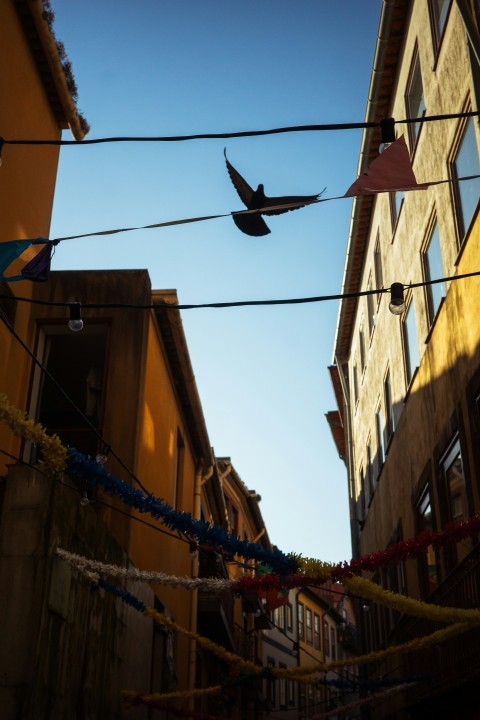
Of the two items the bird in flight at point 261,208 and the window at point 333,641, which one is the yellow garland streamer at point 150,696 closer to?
the bird in flight at point 261,208

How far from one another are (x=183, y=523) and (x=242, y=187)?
9.62 feet

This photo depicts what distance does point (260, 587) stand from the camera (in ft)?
25.1

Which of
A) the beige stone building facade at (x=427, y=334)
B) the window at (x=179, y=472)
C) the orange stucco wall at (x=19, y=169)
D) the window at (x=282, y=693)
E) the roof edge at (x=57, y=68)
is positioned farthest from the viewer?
the window at (x=282, y=693)

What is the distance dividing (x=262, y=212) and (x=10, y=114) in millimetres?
5774

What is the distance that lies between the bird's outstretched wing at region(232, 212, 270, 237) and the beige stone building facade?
158 cm

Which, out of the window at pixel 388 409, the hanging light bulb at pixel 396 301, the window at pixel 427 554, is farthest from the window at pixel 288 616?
the hanging light bulb at pixel 396 301

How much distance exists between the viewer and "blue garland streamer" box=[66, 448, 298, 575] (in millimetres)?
7465

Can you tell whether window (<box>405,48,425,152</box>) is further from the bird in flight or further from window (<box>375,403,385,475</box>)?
the bird in flight

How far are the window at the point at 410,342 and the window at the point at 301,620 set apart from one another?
3412 centimetres

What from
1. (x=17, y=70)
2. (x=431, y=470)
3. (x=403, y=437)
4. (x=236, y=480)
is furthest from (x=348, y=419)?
(x=17, y=70)

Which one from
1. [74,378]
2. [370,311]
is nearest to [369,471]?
[370,311]

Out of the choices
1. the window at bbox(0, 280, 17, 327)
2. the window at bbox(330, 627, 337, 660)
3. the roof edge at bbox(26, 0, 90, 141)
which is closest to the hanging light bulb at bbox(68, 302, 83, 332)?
the window at bbox(0, 280, 17, 327)

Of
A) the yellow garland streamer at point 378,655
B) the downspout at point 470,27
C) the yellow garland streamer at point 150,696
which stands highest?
the downspout at point 470,27

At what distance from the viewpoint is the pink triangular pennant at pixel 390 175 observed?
21.3 ft
